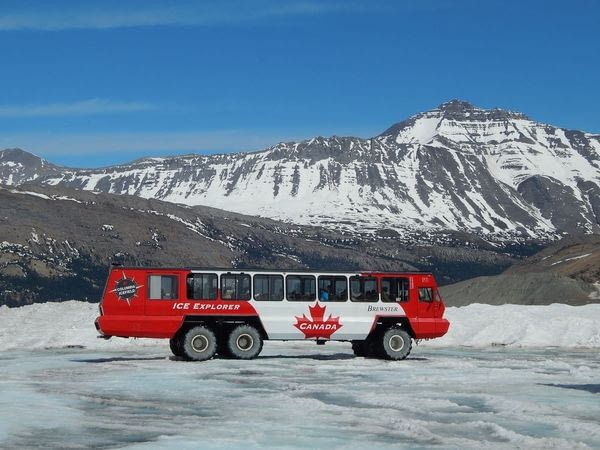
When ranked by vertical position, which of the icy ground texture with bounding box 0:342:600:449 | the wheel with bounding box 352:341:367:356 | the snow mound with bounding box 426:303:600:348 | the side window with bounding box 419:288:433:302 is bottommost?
the icy ground texture with bounding box 0:342:600:449

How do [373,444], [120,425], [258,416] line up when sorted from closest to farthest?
[373,444] < [120,425] < [258,416]

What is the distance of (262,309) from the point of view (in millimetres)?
35312

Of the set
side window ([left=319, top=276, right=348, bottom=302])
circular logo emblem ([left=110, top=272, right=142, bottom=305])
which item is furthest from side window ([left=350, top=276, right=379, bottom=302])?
circular logo emblem ([left=110, top=272, right=142, bottom=305])

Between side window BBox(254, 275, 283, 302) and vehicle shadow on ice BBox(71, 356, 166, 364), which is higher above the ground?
side window BBox(254, 275, 283, 302)

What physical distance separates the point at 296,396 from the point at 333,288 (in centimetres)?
1160

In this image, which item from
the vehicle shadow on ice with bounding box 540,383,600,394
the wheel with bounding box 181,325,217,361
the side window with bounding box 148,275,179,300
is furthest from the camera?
the side window with bounding box 148,275,179,300

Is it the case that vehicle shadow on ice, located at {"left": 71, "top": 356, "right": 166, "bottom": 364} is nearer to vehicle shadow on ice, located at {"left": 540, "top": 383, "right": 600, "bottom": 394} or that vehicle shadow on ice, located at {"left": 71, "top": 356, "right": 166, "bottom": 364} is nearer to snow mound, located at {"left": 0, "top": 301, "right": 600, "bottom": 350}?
snow mound, located at {"left": 0, "top": 301, "right": 600, "bottom": 350}

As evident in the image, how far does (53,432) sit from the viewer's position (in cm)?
1881

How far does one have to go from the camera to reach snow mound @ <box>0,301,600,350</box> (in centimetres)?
4297

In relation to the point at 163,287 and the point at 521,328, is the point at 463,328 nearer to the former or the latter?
the point at 521,328

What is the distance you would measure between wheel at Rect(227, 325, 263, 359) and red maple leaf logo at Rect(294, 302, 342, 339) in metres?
1.54

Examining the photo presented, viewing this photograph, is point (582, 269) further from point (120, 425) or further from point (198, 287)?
point (120, 425)

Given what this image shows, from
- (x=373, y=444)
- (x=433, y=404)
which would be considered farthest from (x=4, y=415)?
(x=433, y=404)

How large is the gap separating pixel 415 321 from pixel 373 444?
1885 cm
